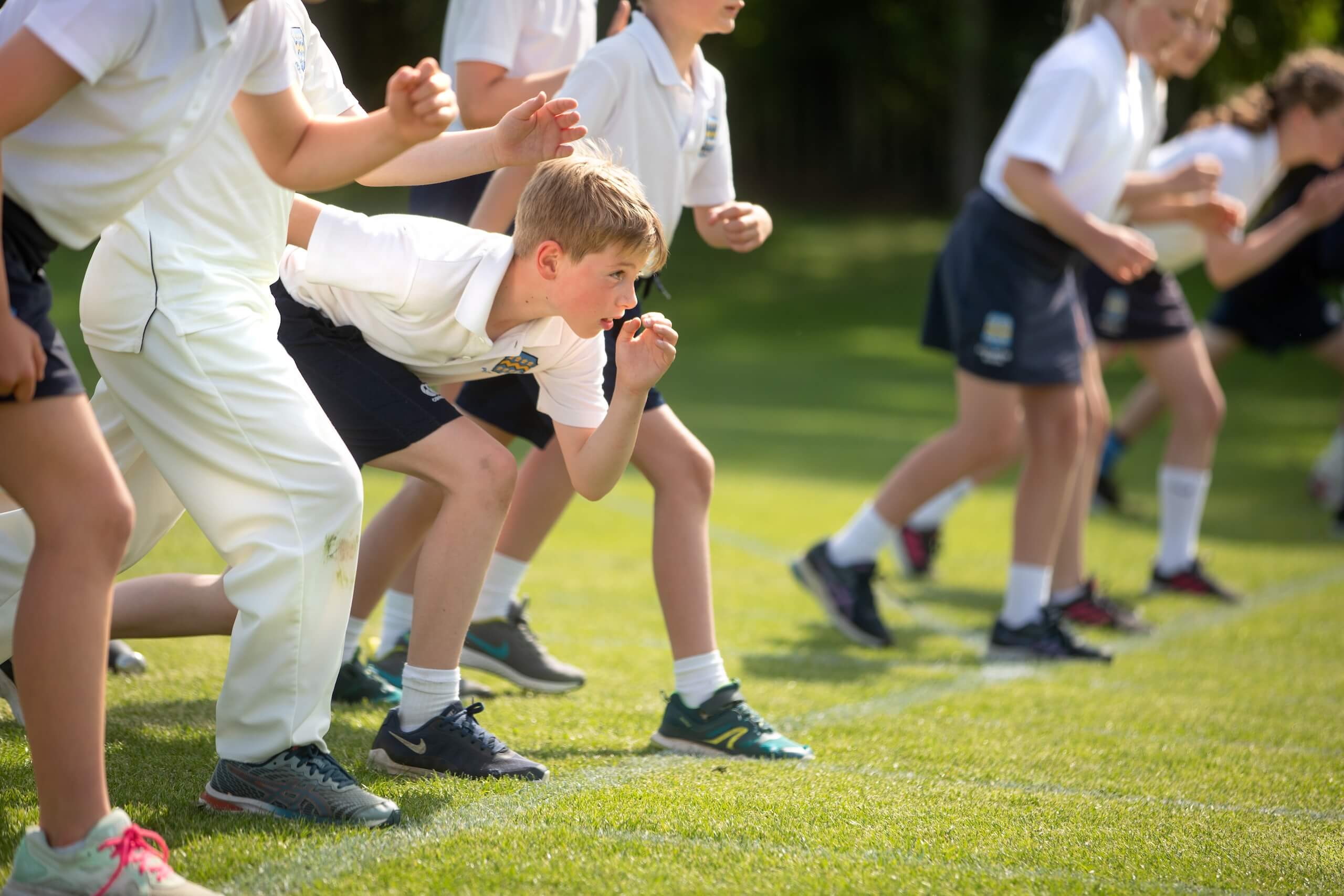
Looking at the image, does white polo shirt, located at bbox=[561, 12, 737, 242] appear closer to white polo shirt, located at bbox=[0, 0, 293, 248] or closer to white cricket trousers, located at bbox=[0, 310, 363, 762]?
white cricket trousers, located at bbox=[0, 310, 363, 762]

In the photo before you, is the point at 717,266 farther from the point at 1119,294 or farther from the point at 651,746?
the point at 651,746

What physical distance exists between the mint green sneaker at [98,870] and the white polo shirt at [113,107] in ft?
3.00

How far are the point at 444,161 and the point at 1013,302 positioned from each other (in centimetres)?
266

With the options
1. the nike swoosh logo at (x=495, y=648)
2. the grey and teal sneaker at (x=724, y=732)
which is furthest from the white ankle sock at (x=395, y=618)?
the grey and teal sneaker at (x=724, y=732)

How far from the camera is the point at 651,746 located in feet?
11.4

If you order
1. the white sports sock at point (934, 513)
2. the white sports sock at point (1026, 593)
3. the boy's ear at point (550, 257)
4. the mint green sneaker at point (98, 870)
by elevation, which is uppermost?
the boy's ear at point (550, 257)

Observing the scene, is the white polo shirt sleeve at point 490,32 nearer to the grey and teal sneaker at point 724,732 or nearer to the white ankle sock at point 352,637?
the white ankle sock at point 352,637

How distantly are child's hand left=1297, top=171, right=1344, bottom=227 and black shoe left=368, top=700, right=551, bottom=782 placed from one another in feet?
13.3

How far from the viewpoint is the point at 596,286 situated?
2934 mm

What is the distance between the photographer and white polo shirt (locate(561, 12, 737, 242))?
3564 millimetres

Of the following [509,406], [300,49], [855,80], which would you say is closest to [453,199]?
[509,406]

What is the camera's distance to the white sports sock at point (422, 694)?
304cm

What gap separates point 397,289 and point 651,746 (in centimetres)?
129

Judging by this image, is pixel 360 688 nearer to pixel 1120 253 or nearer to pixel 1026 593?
pixel 1026 593
